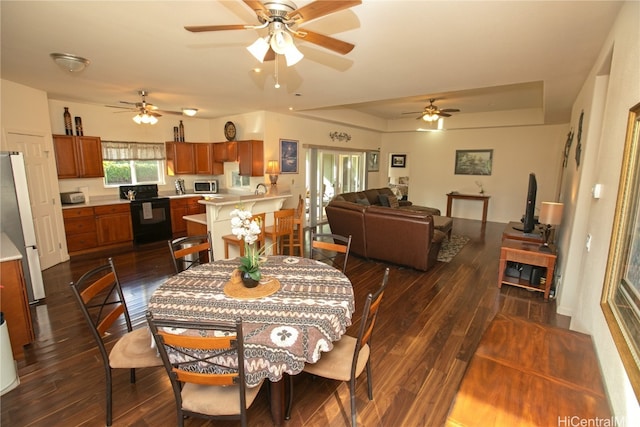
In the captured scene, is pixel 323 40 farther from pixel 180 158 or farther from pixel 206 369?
pixel 180 158

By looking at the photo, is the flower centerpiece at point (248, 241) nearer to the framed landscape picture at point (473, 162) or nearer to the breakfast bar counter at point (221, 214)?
the breakfast bar counter at point (221, 214)

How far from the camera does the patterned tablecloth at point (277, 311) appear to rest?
1.46 metres

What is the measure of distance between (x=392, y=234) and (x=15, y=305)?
4059 millimetres

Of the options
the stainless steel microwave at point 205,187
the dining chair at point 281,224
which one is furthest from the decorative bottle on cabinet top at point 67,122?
the dining chair at point 281,224

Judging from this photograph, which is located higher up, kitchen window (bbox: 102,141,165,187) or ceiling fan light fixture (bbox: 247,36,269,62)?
ceiling fan light fixture (bbox: 247,36,269,62)

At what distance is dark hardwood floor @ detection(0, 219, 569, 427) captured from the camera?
1.89 metres

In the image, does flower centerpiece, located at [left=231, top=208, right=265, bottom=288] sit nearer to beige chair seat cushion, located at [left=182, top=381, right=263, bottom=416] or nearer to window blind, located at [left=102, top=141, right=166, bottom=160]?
beige chair seat cushion, located at [left=182, top=381, right=263, bottom=416]

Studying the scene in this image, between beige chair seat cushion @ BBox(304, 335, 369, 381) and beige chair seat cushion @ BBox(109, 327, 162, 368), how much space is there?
2.97 ft

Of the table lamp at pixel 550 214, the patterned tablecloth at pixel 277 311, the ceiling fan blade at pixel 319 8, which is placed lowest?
the patterned tablecloth at pixel 277 311

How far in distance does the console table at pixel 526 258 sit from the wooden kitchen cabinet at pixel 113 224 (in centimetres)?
616

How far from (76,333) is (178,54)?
2.80m

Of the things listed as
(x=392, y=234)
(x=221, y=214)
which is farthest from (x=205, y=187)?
(x=392, y=234)

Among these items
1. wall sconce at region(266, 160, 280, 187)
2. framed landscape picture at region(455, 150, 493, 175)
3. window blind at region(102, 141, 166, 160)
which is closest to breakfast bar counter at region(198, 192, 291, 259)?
wall sconce at region(266, 160, 280, 187)

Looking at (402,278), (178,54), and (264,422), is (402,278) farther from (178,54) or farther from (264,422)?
(178,54)
